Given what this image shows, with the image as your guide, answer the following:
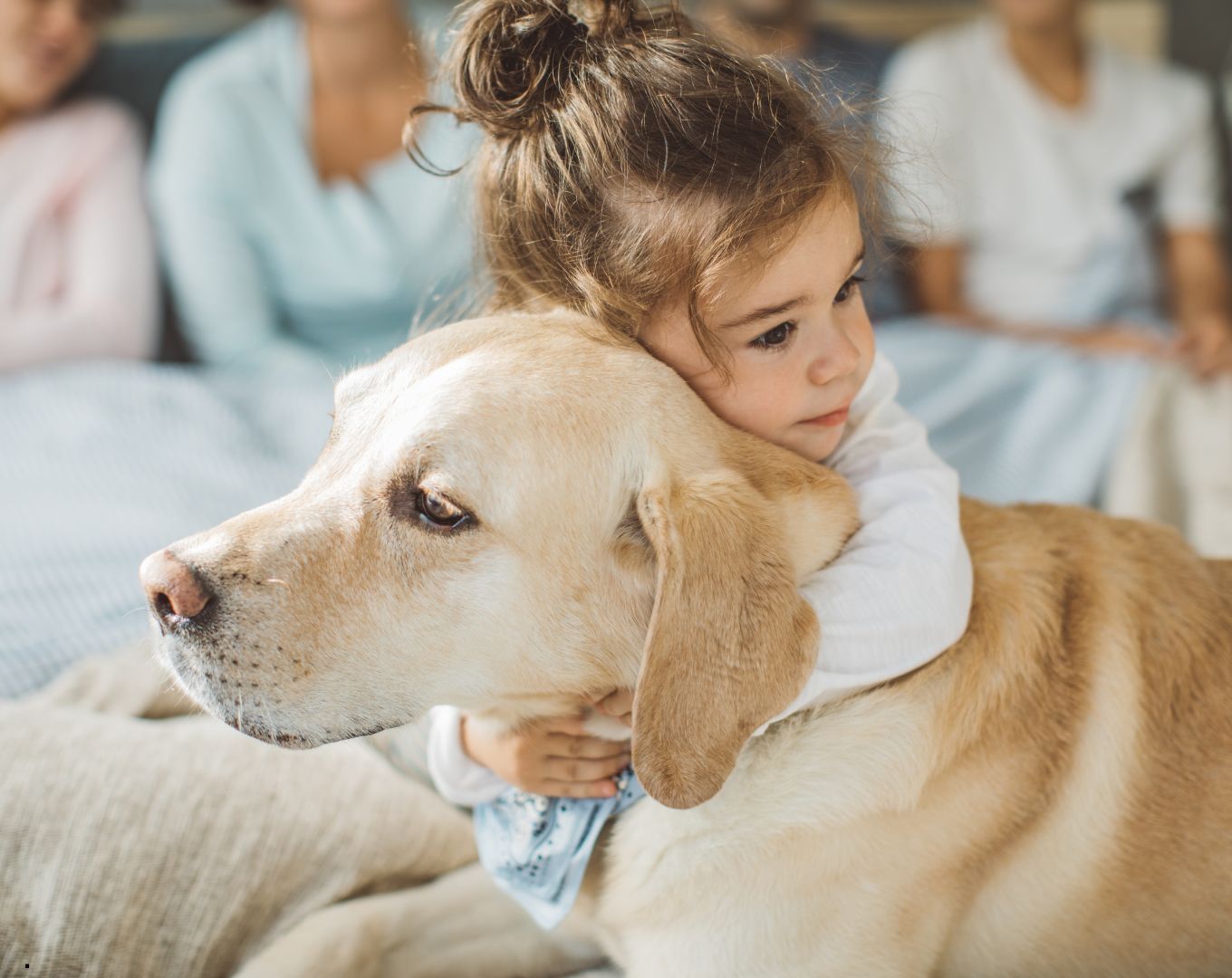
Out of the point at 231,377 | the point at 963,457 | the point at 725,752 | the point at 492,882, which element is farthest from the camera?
the point at 231,377

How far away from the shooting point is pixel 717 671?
106 centimetres

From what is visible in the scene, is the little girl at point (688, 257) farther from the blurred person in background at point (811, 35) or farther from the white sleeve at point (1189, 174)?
the white sleeve at point (1189, 174)

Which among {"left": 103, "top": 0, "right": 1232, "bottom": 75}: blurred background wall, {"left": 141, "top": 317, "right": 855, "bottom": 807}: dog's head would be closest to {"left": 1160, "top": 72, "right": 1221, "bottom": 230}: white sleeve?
{"left": 103, "top": 0, "right": 1232, "bottom": 75}: blurred background wall

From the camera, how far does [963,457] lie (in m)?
2.42

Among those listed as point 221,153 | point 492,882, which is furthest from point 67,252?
point 492,882

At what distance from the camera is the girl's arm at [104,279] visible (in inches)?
120

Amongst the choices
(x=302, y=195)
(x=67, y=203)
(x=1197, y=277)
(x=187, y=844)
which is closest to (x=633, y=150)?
(x=187, y=844)

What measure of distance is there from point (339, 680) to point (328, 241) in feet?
7.94

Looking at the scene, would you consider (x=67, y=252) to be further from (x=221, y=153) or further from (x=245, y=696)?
(x=245, y=696)

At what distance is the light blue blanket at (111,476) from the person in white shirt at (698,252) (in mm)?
854

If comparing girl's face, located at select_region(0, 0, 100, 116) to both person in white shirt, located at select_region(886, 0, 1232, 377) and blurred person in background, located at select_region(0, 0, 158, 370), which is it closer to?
blurred person in background, located at select_region(0, 0, 158, 370)

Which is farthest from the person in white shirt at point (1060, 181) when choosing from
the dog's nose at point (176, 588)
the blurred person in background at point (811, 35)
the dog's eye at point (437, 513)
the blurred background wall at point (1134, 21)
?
the dog's nose at point (176, 588)

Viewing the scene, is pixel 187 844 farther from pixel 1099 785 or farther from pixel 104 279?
pixel 104 279

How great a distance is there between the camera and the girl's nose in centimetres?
132
